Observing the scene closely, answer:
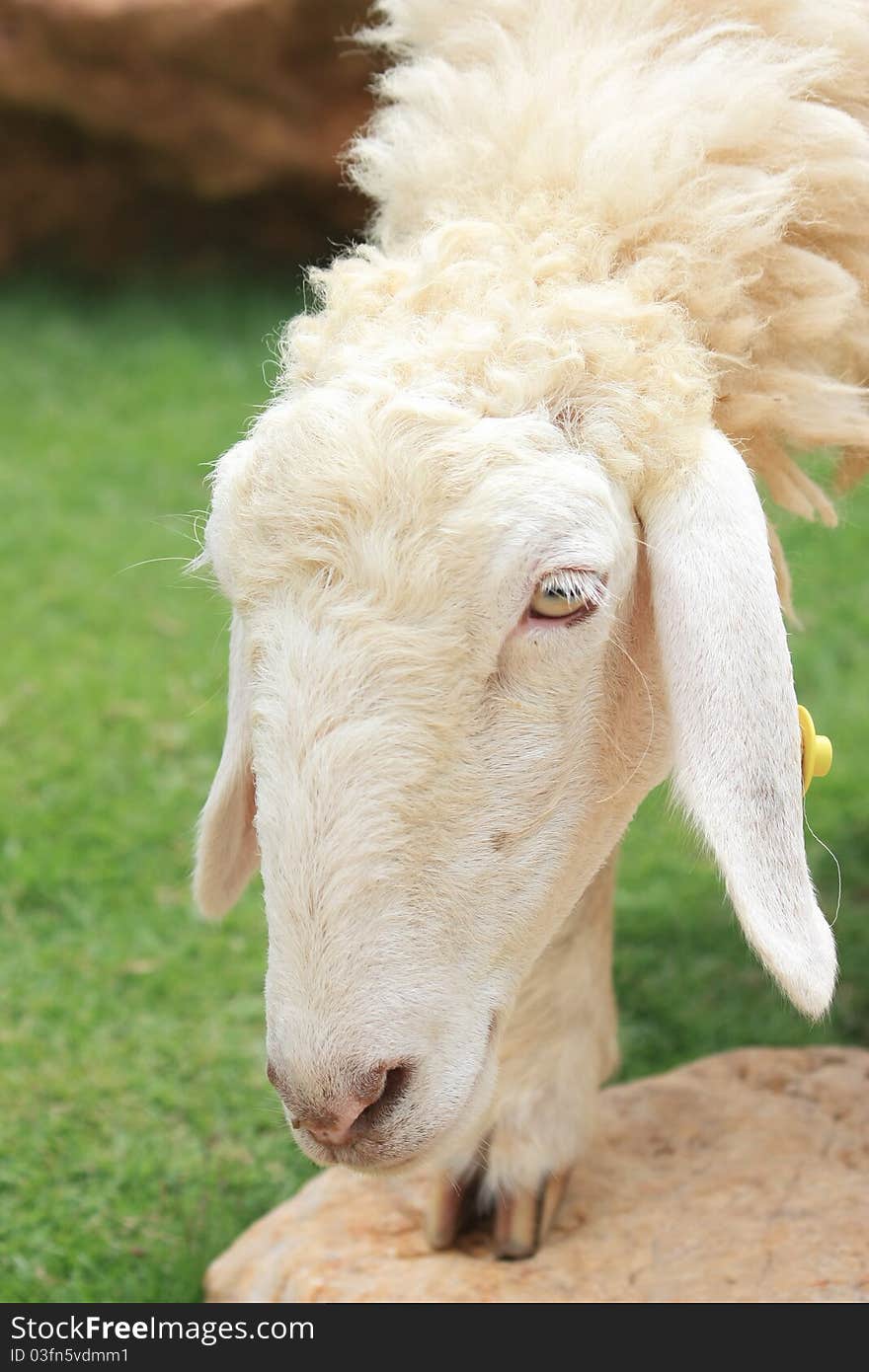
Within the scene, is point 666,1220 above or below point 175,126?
below

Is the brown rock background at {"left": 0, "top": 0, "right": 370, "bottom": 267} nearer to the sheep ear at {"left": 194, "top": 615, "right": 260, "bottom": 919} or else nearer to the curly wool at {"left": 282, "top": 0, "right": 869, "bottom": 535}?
the curly wool at {"left": 282, "top": 0, "right": 869, "bottom": 535}

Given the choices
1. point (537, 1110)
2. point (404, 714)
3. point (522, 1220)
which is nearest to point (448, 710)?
point (404, 714)

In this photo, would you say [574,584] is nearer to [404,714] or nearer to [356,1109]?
[404,714]

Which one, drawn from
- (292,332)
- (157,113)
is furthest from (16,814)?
(157,113)

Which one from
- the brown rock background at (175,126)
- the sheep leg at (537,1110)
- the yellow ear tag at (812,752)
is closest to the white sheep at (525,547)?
the yellow ear tag at (812,752)

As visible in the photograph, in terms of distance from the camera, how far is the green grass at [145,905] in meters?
3.17

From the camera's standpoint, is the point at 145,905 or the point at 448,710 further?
the point at 145,905

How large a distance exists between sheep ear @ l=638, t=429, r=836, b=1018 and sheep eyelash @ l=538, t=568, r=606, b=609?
0.12 meters

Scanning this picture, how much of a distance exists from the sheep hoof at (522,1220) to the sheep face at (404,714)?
2.16ft

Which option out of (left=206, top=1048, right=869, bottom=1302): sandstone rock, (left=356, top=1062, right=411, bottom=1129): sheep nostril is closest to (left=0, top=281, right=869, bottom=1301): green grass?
(left=206, top=1048, right=869, bottom=1302): sandstone rock

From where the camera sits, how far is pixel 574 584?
1.95 meters

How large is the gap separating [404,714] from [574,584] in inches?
10.8

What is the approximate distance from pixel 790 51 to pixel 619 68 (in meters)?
0.29

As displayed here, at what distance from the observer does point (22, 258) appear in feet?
28.8
